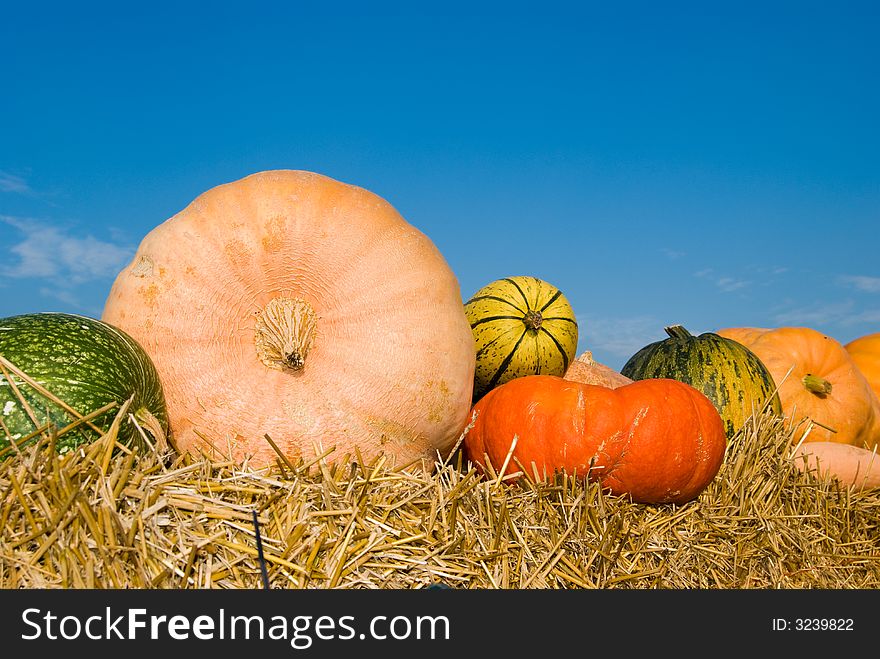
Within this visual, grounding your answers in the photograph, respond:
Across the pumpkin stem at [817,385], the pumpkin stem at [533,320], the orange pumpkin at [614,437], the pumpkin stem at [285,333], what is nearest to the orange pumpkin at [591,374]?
the pumpkin stem at [533,320]

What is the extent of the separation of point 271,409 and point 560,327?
216 cm

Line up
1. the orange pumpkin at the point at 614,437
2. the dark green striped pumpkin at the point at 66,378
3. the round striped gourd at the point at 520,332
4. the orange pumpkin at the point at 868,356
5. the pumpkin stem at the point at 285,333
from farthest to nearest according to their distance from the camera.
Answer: the orange pumpkin at the point at 868,356
the round striped gourd at the point at 520,332
the orange pumpkin at the point at 614,437
the pumpkin stem at the point at 285,333
the dark green striped pumpkin at the point at 66,378

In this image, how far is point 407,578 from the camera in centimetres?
260

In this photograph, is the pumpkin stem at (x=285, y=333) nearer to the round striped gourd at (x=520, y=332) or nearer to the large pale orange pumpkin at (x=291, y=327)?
the large pale orange pumpkin at (x=291, y=327)

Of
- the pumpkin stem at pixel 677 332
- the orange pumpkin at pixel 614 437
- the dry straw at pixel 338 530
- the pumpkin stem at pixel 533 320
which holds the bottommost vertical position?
the dry straw at pixel 338 530

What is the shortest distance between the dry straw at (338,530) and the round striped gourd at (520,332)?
1079mm

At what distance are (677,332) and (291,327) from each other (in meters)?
3.42

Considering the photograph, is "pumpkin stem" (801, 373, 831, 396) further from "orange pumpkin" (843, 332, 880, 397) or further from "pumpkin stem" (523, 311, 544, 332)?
"pumpkin stem" (523, 311, 544, 332)

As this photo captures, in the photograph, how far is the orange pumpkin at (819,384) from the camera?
5680 mm

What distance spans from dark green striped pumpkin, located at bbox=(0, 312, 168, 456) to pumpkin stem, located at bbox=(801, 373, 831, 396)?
16.0 feet

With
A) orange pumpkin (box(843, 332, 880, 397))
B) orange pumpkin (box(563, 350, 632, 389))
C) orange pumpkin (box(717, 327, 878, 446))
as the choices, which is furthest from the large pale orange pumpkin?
orange pumpkin (box(843, 332, 880, 397))

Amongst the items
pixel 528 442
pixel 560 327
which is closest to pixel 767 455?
pixel 560 327

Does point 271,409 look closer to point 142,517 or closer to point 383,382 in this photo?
point 383,382

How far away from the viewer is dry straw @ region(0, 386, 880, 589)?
2354mm
